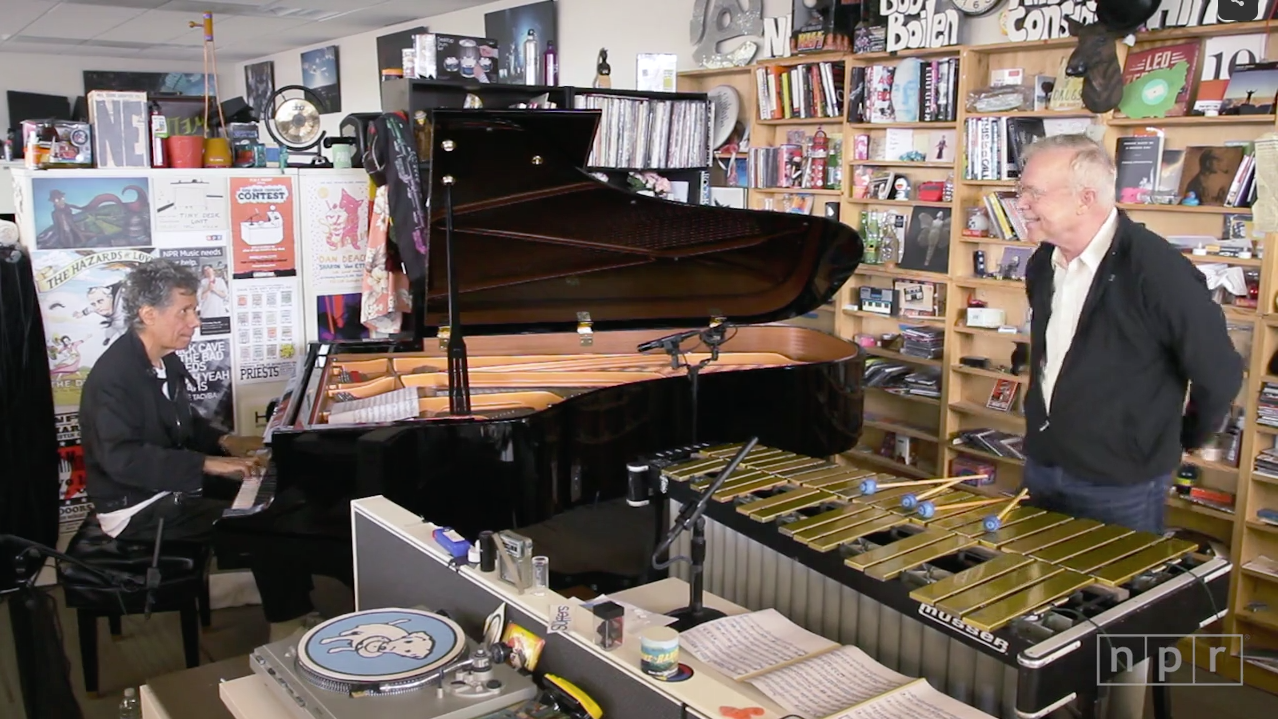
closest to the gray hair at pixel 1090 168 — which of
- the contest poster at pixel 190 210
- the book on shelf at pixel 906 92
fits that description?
the book on shelf at pixel 906 92

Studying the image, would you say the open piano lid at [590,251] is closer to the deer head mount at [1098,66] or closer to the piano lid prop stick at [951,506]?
the deer head mount at [1098,66]

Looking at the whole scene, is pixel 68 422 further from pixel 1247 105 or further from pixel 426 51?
pixel 1247 105

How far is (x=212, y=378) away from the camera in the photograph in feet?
14.9

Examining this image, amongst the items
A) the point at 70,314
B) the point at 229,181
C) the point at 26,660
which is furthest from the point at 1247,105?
the point at 26,660

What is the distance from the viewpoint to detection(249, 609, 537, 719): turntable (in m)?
1.53

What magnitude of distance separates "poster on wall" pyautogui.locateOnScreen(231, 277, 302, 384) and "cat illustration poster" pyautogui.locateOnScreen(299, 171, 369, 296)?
127mm

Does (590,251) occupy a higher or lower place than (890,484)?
higher

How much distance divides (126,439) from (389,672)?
226cm

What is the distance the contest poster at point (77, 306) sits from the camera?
13.6 feet

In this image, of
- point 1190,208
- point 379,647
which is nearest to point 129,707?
point 379,647

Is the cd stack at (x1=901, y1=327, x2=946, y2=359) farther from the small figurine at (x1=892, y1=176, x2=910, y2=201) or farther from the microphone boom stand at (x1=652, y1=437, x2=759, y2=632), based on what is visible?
the microphone boom stand at (x1=652, y1=437, x2=759, y2=632)

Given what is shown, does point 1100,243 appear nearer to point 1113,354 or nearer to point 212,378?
point 1113,354

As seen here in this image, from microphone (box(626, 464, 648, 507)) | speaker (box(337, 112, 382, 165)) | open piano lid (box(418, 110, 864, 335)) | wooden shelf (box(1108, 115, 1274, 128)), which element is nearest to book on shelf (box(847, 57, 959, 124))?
wooden shelf (box(1108, 115, 1274, 128))

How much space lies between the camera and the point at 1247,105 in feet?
12.6
